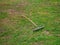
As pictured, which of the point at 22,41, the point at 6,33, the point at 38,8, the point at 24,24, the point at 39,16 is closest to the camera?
the point at 22,41

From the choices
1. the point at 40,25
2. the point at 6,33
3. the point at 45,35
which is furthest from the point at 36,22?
the point at 6,33

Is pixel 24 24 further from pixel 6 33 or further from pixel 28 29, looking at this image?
pixel 6 33

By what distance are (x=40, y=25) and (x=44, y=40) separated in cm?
50

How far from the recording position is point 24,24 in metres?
3.96

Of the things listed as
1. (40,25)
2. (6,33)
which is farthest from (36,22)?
(6,33)

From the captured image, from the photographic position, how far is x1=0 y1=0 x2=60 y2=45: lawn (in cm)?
352

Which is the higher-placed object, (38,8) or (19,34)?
(38,8)

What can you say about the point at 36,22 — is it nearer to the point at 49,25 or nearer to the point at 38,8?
the point at 49,25

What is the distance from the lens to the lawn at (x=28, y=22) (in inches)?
138

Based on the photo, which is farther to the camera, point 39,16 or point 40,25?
point 39,16

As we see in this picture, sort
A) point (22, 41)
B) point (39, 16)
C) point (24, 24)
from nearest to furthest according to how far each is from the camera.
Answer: point (22, 41) → point (24, 24) → point (39, 16)

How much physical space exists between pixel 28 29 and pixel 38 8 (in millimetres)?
939

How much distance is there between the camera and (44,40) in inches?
137

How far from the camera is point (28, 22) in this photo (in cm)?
401
